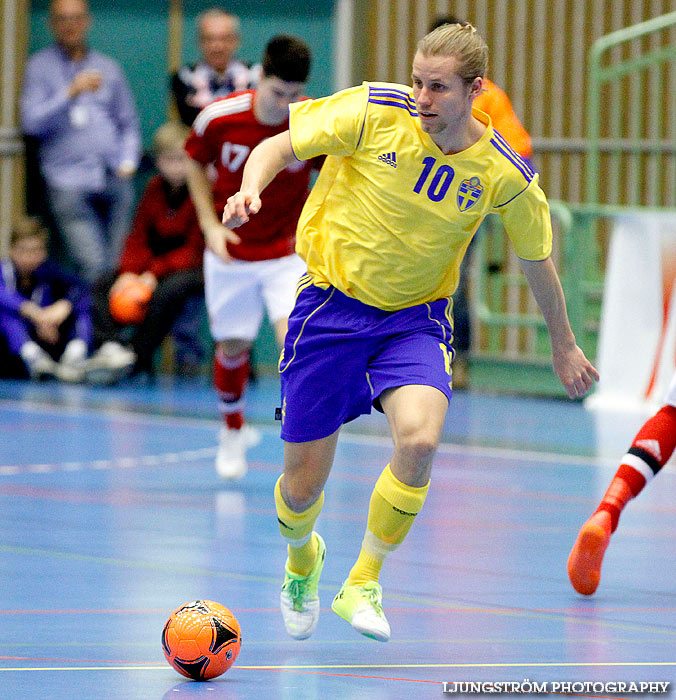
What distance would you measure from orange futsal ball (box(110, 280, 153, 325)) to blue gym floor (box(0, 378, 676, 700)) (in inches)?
94.2

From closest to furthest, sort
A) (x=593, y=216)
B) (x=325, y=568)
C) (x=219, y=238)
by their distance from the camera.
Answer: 1. (x=325, y=568)
2. (x=219, y=238)
3. (x=593, y=216)

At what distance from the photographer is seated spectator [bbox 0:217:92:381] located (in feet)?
40.7

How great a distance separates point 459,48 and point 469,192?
1.41 feet

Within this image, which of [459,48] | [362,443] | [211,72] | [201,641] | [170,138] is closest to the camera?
[201,641]

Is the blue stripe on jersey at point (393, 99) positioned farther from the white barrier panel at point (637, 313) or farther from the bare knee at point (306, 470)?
the white barrier panel at point (637, 313)

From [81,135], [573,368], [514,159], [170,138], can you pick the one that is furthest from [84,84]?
[573,368]

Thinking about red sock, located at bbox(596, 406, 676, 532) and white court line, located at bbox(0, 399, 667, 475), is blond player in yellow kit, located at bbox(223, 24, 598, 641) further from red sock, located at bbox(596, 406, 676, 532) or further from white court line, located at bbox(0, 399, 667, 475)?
white court line, located at bbox(0, 399, 667, 475)

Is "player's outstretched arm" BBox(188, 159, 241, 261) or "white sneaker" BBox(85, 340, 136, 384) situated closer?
"player's outstretched arm" BBox(188, 159, 241, 261)

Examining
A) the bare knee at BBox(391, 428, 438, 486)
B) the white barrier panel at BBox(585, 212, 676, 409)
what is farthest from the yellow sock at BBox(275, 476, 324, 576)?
the white barrier panel at BBox(585, 212, 676, 409)

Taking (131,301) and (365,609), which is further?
(131,301)

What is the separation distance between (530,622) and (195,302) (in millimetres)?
8479

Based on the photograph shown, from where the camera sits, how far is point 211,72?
39.2 feet

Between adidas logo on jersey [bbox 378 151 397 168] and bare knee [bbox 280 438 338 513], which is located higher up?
adidas logo on jersey [bbox 378 151 397 168]

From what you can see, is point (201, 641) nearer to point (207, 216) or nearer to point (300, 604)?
point (300, 604)
